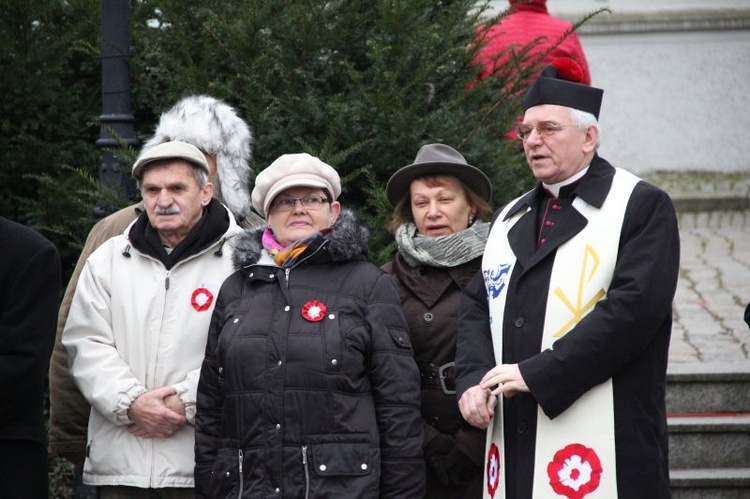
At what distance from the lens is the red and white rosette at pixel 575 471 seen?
3.99 metres

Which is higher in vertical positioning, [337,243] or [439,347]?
[337,243]

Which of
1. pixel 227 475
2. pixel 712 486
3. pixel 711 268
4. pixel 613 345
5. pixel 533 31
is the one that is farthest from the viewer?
pixel 711 268

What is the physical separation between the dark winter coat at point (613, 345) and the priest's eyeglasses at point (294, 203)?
30.2 inches

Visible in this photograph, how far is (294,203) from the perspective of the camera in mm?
4531

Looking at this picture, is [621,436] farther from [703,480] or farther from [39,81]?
[39,81]

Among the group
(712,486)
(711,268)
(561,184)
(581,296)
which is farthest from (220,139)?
(711,268)

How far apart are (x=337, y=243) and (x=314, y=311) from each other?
0.27 m

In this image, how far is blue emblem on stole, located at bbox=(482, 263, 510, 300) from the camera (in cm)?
428

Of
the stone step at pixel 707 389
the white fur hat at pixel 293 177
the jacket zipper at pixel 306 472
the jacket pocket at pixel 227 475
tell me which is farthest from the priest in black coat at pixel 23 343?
the stone step at pixel 707 389

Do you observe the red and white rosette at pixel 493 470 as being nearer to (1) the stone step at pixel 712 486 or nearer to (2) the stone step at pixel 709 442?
(1) the stone step at pixel 712 486

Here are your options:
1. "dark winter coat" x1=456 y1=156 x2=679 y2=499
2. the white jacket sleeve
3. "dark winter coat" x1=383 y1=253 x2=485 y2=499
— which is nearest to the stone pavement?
"dark winter coat" x1=383 y1=253 x2=485 y2=499

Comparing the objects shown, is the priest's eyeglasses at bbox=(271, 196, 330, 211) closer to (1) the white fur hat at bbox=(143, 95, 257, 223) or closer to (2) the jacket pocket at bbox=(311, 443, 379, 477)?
(1) the white fur hat at bbox=(143, 95, 257, 223)

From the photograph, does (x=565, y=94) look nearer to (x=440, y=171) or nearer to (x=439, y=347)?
(x=440, y=171)

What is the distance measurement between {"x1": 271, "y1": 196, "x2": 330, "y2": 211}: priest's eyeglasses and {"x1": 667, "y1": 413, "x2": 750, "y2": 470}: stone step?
2754 mm
